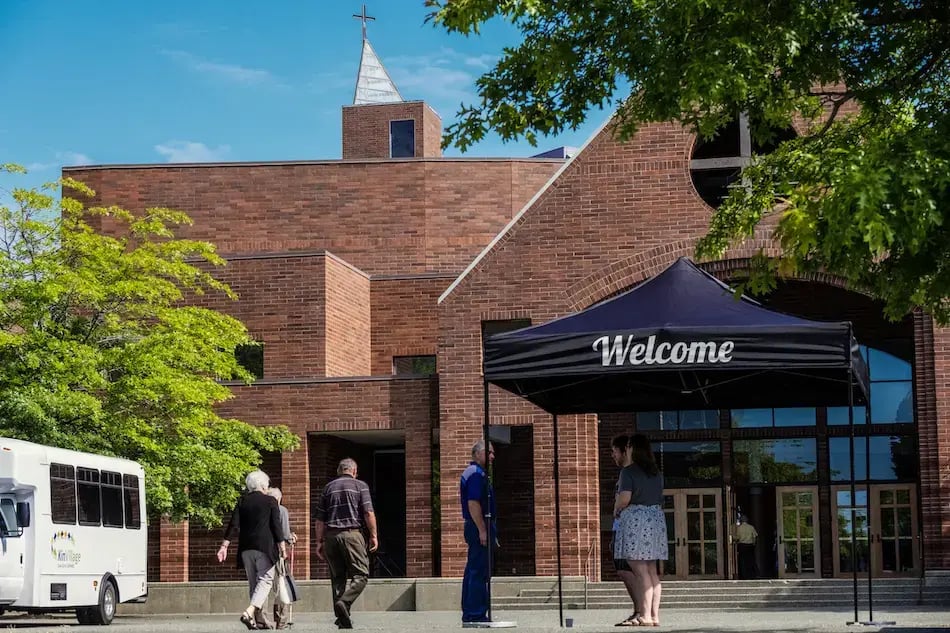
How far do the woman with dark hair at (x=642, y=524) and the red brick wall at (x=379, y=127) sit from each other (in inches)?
1573

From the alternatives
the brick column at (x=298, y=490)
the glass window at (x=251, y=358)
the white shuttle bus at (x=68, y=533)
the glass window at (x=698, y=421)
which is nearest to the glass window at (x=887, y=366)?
the glass window at (x=698, y=421)

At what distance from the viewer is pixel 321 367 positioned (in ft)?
116

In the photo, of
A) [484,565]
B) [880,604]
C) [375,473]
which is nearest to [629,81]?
[484,565]

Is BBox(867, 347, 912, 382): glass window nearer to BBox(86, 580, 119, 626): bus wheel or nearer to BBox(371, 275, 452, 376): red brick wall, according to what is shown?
BBox(371, 275, 452, 376): red brick wall

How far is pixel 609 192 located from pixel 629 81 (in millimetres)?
17912

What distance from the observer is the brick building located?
30.4m

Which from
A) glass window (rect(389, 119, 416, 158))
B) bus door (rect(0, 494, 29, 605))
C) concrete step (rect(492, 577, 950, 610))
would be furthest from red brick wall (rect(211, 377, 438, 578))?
glass window (rect(389, 119, 416, 158))

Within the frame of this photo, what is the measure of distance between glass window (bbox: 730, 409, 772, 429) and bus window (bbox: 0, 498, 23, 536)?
18.6 m

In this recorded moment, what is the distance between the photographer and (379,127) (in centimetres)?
5447

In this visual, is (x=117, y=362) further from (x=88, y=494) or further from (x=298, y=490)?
(x=298, y=490)

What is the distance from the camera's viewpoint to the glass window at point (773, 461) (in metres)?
34.8

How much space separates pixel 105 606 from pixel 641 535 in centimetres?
1151

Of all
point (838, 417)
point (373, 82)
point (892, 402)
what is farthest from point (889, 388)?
point (373, 82)

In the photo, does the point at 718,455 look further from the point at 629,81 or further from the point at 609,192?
the point at 629,81
